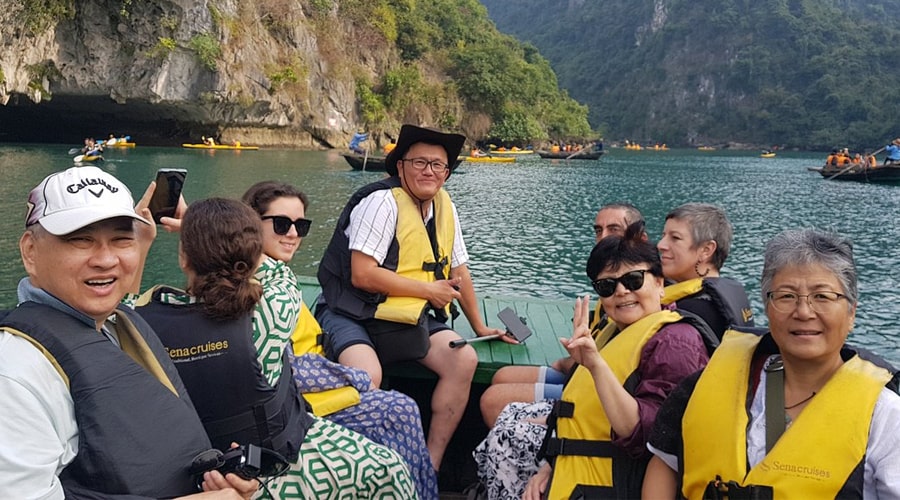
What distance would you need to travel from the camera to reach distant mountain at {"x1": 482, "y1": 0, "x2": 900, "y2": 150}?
78.1 metres

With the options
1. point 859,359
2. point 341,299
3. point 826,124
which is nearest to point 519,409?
point 341,299

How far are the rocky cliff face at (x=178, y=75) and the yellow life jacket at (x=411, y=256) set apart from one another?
27870mm

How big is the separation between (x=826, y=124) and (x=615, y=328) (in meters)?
88.8

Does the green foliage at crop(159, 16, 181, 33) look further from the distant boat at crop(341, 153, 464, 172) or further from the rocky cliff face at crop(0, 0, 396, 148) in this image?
the distant boat at crop(341, 153, 464, 172)

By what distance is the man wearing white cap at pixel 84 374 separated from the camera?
1.19m

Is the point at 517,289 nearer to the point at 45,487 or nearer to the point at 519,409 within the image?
the point at 519,409

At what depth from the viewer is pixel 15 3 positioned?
2448 cm

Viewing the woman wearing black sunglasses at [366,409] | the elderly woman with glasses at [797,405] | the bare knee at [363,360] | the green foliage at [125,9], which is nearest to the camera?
Result: the elderly woman with glasses at [797,405]

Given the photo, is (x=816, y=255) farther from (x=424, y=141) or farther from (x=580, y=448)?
(x=424, y=141)

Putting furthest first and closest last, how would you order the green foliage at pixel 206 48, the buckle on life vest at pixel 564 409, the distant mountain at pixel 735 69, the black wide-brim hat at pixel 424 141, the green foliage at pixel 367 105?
the distant mountain at pixel 735 69 < the green foliage at pixel 367 105 < the green foliage at pixel 206 48 < the black wide-brim hat at pixel 424 141 < the buckle on life vest at pixel 564 409

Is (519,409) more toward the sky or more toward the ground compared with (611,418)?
more toward the ground

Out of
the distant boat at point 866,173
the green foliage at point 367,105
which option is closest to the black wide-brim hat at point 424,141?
the distant boat at point 866,173

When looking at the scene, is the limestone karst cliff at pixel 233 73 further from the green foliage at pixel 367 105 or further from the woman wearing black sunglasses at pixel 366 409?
the woman wearing black sunglasses at pixel 366 409

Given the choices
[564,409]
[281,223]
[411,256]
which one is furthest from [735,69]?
[564,409]
